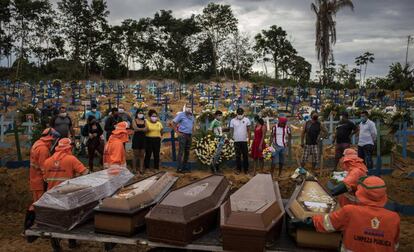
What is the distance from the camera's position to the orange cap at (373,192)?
3.25m

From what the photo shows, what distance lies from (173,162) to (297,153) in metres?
3.41

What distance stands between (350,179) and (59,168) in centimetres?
373

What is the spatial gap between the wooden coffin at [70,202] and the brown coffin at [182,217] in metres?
0.97

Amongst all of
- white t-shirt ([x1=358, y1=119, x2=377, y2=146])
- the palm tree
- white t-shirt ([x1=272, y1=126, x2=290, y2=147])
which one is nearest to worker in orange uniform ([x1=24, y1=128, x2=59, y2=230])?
white t-shirt ([x1=272, y1=126, x2=290, y2=147])

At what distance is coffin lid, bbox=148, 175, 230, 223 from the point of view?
3978 mm

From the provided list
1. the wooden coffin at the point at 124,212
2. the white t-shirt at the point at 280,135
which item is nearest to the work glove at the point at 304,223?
the wooden coffin at the point at 124,212

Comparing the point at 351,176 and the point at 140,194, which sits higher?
the point at 351,176

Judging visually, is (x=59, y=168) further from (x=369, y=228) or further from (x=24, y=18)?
(x=24, y=18)

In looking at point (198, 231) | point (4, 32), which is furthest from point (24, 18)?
point (198, 231)

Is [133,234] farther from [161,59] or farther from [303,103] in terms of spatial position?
[161,59]

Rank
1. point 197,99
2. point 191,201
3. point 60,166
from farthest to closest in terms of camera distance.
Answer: point 197,99
point 60,166
point 191,201

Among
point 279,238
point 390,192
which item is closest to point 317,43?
point 390,192

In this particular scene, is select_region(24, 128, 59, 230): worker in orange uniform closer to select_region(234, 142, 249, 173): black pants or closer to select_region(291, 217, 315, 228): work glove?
select_region(291, 217, 315, 228): work glove

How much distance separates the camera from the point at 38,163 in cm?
568
